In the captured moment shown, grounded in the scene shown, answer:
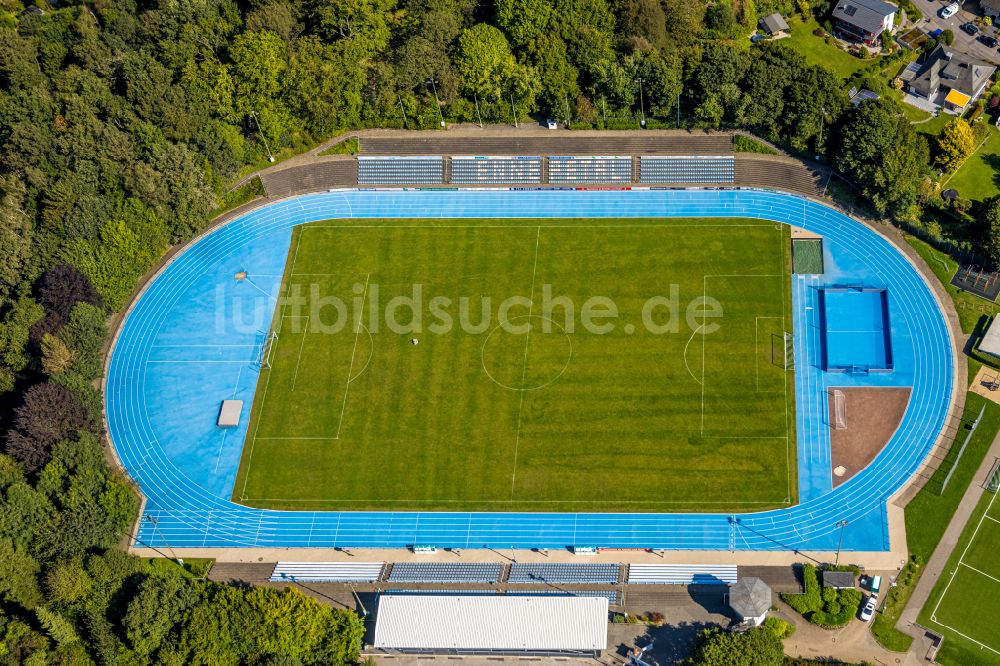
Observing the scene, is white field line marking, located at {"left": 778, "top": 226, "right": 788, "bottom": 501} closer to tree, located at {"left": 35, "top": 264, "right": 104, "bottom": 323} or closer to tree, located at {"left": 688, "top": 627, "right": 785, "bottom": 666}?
tree, located at {"left": 688, "top": 627, "right": 785, "bottom": 666}

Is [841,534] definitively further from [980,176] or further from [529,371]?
[980,176]

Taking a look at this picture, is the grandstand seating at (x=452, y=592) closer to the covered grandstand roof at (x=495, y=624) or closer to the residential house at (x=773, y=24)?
the covered grandstand roof at (x=495, y=624)

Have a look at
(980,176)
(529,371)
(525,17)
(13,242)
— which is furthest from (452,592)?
(980,176)

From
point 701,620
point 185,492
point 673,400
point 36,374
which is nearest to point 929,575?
point 701,620

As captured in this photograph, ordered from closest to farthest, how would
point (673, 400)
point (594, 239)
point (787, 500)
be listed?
1. point (787, 500)
2. point (673, 400)
3. point (594, 239)

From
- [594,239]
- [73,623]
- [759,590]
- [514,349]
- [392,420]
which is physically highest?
[594,239]

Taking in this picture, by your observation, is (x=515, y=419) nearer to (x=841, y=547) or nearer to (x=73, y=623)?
(x=841, y=547)

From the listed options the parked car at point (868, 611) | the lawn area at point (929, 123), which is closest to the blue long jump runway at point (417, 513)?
the parked car at point (868, 611)
